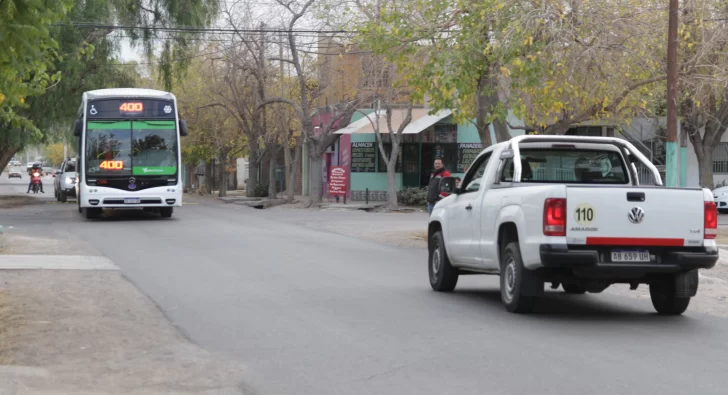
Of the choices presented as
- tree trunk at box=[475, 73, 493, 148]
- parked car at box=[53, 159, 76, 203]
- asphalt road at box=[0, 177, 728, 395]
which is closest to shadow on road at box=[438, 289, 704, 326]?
asphalt road at box=[0, 177, 728, 395]

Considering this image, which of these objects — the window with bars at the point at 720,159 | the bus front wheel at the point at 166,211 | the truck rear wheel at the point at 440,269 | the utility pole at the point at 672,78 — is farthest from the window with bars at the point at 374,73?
the truck rear wheel at the point at 440,269

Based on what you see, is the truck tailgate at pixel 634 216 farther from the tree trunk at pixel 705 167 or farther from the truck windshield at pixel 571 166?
the tree trunk at pixel 705 167

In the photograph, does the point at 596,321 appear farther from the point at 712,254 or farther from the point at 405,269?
the point at 405,269

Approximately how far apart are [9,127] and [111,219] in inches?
438

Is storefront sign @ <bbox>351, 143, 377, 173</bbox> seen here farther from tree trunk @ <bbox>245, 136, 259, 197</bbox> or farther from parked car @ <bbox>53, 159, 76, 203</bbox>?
parked car @ <bbox>53, 159, 76, 203</bbox>

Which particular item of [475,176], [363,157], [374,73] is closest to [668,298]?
[475,176]

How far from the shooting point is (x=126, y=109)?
29.6 m

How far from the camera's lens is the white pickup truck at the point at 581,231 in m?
10.3

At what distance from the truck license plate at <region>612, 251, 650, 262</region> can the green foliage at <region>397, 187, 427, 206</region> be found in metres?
31.0

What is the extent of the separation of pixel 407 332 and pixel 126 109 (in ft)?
69.7

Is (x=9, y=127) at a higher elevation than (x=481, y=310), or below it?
higher

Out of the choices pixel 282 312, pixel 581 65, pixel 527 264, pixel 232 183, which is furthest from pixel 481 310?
pixel 232 183

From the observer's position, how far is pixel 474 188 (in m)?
12.6

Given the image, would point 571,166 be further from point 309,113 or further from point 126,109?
point 309,113
